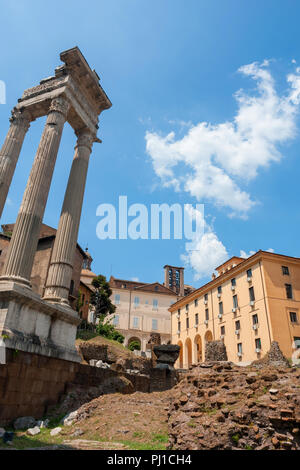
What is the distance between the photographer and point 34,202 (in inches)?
443

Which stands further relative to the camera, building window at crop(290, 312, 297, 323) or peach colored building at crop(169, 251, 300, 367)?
building window at crop(290, 312, 297, 323)

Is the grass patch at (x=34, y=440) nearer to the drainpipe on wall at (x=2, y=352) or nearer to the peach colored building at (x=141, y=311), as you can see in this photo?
the drainpipe on wall at (x=2, y=352)

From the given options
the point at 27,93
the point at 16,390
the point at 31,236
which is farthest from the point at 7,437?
the point at 27,93

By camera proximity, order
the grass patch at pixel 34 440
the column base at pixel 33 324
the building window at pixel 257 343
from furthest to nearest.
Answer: the building window at pixel 257 343, the column base at pixel 33 324, the grass patch at pixel 34 440

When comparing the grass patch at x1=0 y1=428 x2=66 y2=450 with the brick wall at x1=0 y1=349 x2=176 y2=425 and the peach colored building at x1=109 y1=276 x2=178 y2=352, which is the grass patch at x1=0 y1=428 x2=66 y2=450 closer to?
the brick wall at x1=0 y1=349 x2=176 y2=425

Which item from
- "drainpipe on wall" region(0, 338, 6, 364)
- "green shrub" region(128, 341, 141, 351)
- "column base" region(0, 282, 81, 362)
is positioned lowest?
"drainpipe on wall" region(0, 338, 6, 364)

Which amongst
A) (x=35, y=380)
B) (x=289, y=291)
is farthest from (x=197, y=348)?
(x=35, y=380)

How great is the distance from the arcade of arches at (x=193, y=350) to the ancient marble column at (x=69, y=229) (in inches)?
1116

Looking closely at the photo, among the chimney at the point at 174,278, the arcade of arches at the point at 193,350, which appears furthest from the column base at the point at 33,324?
the chimney at the point at 174,278

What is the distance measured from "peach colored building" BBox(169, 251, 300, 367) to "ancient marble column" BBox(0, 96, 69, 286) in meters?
22.6

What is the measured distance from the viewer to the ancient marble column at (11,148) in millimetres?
12625

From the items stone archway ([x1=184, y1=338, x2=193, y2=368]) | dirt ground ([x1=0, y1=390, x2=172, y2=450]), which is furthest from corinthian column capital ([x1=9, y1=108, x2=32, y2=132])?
stone archway ([x1=184, y1=338, x2=193, y2=368])

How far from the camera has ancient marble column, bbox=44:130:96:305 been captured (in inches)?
458

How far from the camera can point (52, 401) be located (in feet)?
32.2
